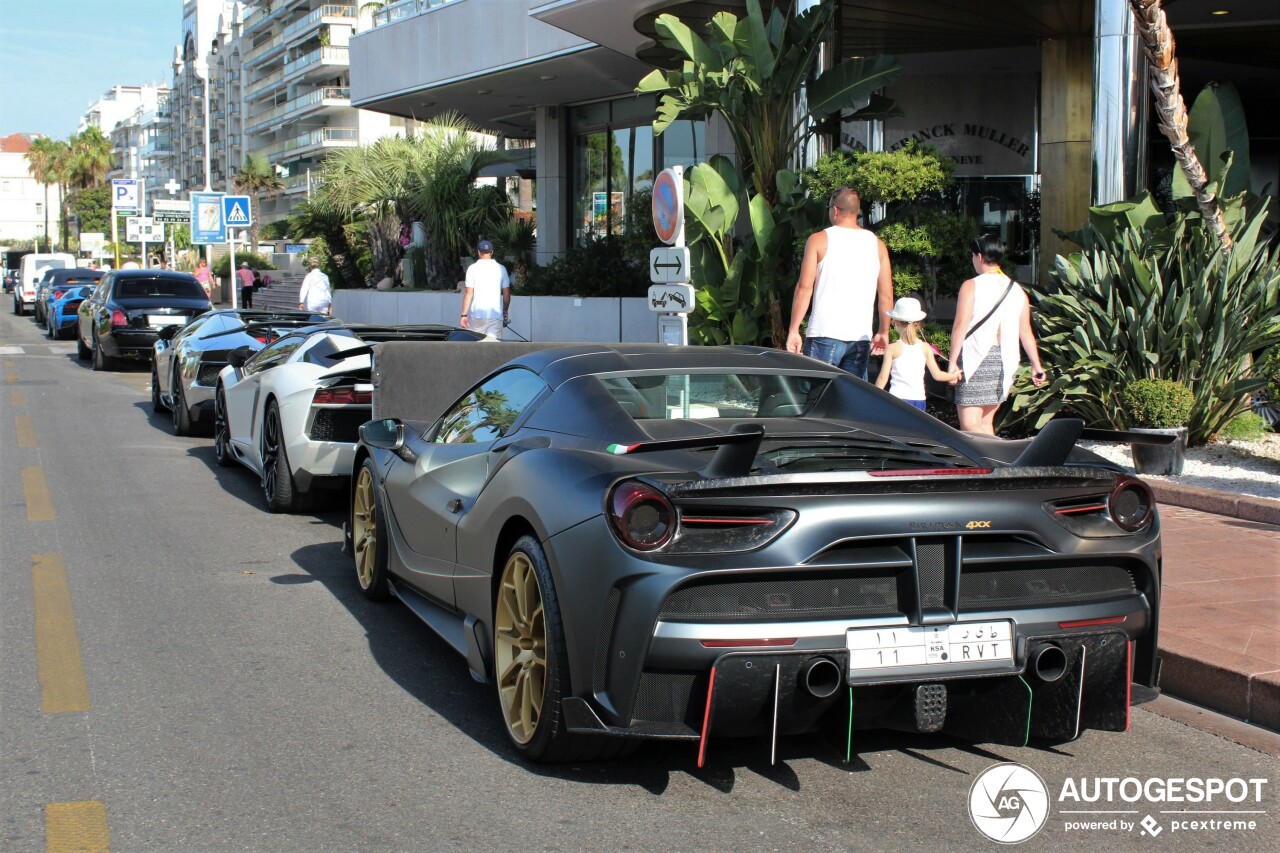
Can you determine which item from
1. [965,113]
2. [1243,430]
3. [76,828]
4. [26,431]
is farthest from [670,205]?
[965,113]

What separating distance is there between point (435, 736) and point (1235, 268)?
8.03 m

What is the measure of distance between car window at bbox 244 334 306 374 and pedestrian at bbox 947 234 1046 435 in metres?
4.90

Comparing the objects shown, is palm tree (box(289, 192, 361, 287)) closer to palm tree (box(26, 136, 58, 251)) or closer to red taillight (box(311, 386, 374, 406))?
red taillight (box(311, 386, 374, 406))

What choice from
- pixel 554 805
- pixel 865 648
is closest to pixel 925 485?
pixel 865 648

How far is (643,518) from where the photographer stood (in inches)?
147

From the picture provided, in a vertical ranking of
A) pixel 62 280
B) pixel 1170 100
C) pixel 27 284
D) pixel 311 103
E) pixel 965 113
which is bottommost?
pixel 62 280

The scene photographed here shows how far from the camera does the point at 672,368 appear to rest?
5.02 m

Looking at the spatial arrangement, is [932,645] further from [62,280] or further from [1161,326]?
[62,280]

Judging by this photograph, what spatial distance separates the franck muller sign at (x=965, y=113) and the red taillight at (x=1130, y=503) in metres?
18.6

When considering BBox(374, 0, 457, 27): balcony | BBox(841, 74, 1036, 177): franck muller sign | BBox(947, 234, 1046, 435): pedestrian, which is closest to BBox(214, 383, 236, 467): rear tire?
BBox(947, 234, 1046, 435): pedestrian

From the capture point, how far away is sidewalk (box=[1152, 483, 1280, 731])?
4957 millimetres

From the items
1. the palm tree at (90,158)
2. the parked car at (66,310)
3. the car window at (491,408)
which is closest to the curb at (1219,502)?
the car window at (491,408)

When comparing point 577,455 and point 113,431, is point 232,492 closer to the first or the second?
point 113,431

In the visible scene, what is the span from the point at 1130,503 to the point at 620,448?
1.68m
